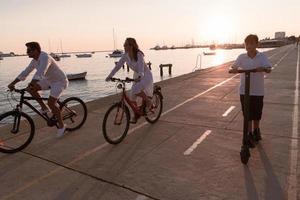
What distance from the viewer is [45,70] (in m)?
6.17

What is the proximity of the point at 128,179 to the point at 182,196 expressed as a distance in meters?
1.00

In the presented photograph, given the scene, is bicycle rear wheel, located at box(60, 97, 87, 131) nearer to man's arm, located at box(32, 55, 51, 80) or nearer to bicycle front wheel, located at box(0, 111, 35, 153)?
bicycle front wheel, located at box(0, 111, 35, 153)

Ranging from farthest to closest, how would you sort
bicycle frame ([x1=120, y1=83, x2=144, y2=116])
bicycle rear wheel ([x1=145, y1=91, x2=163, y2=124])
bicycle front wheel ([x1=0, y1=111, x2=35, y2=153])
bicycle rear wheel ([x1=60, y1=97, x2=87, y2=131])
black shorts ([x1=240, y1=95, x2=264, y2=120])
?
bicycle rear wheel ([x1=145, y1=91, x2=163, y2=124]) < bicycle rear wheel ([x1=60, y1=97, x2=87, y2=131]) < bicycle frame ([x1=120, y1=83, x2=144, y2=116]) < bicycle front wheel ([x1=0, y1=111, x2=35, y2=153]) < black shorts ([x1=240, y1=95, x2=264, y2=120])

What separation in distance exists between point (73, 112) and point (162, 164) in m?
3.17

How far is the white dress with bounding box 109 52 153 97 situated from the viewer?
6.82 m

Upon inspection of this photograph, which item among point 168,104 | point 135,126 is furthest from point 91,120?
point 168,104

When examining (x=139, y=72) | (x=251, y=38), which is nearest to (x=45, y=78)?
(x=139, y=72)

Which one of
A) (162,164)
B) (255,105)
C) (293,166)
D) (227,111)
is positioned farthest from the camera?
(227,111)

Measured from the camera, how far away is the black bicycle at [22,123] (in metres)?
6.13

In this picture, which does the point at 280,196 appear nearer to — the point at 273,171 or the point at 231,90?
the point at 273,171

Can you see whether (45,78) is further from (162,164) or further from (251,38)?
(251,38)

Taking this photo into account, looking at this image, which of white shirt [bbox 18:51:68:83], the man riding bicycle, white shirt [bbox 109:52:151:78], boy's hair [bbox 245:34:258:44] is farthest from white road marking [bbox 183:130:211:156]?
white shirt [bbox 18:51:68:83]

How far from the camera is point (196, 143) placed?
633 cm

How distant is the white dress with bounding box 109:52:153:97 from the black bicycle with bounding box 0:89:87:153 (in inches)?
63.9
